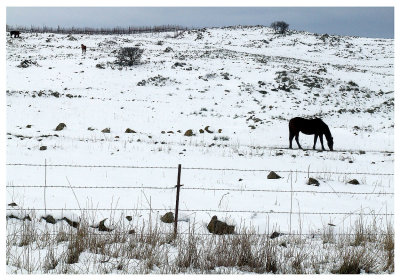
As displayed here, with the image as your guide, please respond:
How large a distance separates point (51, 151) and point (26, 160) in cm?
142

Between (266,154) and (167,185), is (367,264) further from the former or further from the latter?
(266,154)

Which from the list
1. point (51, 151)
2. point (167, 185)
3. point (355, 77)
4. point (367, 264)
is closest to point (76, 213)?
point (167, 185)

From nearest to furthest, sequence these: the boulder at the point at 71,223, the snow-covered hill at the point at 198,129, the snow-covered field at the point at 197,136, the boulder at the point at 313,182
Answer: the boulder at the point at 71,223
the snow-covered field at the point at 197,136
the snow-covered hill at the point at 198,129
the boulder at the point at 313,182

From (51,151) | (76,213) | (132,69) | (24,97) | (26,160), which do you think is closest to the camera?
(76,213)

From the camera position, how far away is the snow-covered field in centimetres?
760

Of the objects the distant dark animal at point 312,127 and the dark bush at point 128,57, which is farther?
the dark bush at point 128,57

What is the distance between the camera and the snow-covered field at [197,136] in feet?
24.9

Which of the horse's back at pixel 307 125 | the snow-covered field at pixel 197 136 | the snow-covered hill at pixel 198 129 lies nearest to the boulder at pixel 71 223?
the snow-covered field at pixel 197 136

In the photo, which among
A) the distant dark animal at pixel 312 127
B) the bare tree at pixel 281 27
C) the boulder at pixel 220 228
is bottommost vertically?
the boulder at pixel 220 228

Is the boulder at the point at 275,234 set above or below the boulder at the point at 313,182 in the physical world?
below

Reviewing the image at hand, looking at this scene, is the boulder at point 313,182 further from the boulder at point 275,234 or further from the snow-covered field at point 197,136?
the boulder at point 275,234

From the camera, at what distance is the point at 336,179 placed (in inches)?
418

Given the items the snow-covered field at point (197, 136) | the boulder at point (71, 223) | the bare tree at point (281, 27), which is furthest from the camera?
the bare tree at point (281, 27)

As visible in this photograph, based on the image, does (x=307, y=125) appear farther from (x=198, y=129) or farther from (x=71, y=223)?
(x=71, y=223)
